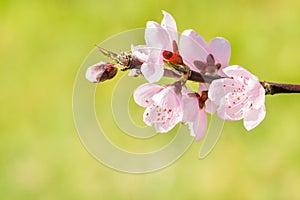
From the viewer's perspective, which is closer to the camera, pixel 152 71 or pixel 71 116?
pixel 152 71

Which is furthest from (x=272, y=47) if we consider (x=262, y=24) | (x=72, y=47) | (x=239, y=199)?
(x=72, y=47)

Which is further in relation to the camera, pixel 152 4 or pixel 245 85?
pixel 152 4

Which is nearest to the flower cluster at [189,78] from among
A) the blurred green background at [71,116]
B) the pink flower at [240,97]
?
the pink flower at [240,97]

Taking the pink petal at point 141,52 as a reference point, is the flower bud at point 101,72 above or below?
above

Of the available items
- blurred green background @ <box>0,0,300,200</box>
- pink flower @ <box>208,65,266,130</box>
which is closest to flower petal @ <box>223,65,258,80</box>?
pink flower @ <box>208,65,266,130</box>

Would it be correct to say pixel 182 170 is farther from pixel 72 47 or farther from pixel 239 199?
pixel 72 47

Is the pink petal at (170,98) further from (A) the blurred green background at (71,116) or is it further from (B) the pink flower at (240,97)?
(A) the blurred green background at (71,116)

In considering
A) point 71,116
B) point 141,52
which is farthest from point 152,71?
point 71,116

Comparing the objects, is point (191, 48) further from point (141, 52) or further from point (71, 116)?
point (71, 116)
